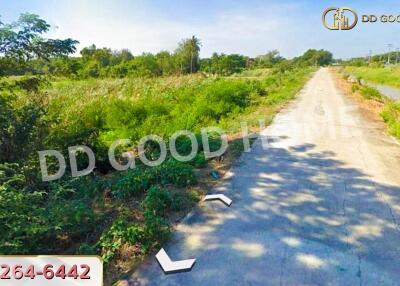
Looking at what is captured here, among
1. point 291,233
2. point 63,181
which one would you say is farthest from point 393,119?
point 63,181

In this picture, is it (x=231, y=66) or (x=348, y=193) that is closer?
(x=348, y=193)

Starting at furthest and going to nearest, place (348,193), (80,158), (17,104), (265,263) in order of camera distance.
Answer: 1. (80,158)
2. (17,104)
3. (348,193)
4. (265,263)

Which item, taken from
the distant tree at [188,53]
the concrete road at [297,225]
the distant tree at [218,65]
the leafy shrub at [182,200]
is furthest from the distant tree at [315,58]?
the leafy shrub at [182,200]

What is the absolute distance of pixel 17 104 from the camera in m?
4.97

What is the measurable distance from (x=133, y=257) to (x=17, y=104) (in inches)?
134

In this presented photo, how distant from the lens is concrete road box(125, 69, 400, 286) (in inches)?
109

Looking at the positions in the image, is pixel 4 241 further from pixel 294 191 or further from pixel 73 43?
pixel 294 191

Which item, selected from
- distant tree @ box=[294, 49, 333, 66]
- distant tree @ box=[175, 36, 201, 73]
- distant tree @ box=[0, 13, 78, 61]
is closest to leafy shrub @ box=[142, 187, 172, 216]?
distant tree @ box=[0, 13, 78, 61]

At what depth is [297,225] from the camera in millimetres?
3555

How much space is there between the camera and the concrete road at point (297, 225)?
2.77 metres

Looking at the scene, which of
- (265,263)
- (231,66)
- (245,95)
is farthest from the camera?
(231,66)

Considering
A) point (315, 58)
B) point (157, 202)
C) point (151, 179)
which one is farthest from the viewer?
point (315, 58)

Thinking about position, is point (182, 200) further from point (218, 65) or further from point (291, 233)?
point (218, 65)

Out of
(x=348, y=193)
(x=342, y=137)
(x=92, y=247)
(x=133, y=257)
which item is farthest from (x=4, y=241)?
(x=342, y=137)
